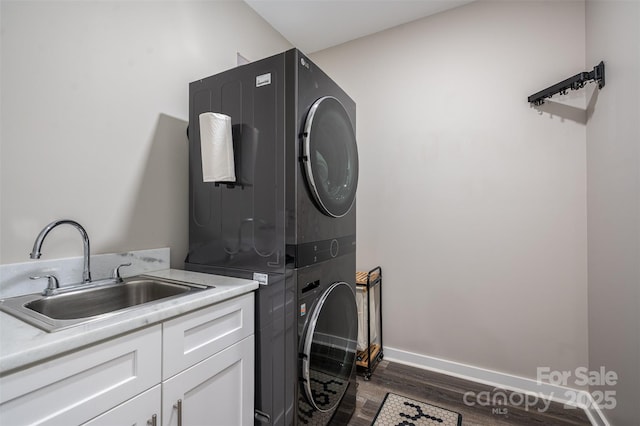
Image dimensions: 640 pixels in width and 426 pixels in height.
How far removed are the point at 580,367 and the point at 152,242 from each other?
2667mm

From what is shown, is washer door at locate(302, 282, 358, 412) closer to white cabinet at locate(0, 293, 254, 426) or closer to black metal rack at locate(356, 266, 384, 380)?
white cabinet at locate(0, 293, 254, 426)

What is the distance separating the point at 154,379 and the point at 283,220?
0.67 m

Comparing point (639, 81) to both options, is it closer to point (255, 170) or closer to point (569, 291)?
point (569, 291)

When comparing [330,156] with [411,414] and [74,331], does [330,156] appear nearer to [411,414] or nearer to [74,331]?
[74,331]

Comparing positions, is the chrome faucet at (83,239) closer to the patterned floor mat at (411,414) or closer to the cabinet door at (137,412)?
the cabinet door at (137,412)

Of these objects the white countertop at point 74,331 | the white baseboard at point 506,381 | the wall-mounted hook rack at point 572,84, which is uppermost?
the wall-mounted hook rack at point 572,84

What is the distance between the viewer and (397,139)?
2430mm

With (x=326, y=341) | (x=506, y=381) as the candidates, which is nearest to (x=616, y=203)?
(x=506, y=381)

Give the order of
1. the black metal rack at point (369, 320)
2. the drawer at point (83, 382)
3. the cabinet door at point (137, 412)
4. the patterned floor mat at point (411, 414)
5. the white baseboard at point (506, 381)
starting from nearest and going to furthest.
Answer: the drawer at point (83, 382) < the cabinet door at point (137, 412) < the patterned floor mat at point (411, 414) < the white baseboard at point (506, 381) < the black metal rack at point (369, 320)

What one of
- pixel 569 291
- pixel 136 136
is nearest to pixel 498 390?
pixel 569 291

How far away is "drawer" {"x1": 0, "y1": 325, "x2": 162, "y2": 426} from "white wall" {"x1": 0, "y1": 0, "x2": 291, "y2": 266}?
689mm

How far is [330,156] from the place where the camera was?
146cm

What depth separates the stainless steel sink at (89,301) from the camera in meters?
0.82

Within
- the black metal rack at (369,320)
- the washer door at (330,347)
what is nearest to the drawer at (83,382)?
the washer door at (330,347)
